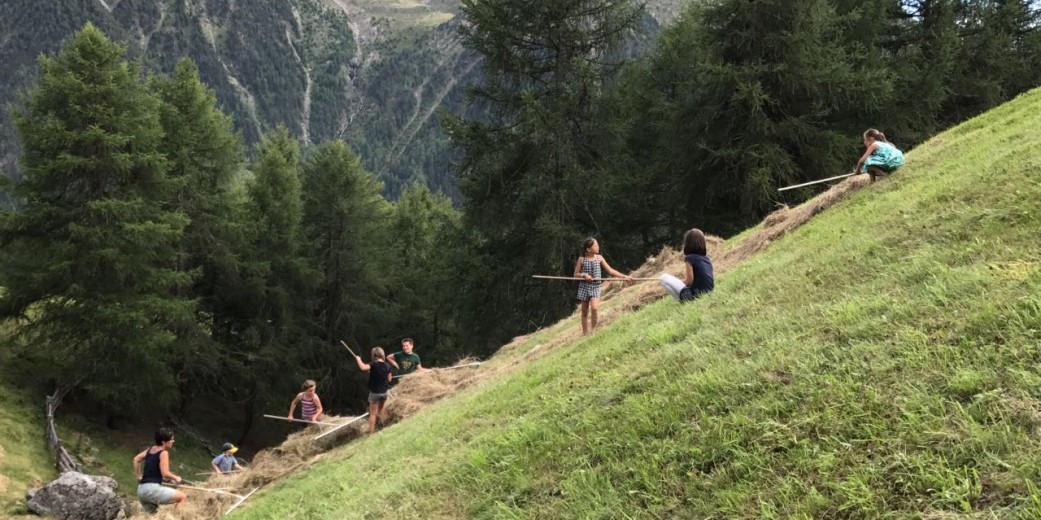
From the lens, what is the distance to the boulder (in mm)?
14570

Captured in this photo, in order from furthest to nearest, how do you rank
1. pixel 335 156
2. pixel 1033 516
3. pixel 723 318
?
pixel 335 156 < pixel 723 318 < pixel 1033 516

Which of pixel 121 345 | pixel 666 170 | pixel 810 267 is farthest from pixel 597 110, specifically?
pixel 121 345

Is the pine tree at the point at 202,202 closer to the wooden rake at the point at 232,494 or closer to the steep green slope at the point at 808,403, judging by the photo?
the wooden rake at the point at 232,494

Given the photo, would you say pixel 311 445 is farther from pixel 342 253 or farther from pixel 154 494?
pixel 342 253

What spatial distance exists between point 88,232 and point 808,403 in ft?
80.9

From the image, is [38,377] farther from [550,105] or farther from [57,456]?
[550,105]

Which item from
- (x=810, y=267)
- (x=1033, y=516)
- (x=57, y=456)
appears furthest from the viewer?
(x=57, y=456)

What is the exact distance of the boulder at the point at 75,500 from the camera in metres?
14.6

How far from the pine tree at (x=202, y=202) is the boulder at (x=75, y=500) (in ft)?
37.3

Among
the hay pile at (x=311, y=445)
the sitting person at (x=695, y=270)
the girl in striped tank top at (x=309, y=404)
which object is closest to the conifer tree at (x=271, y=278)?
the girl in striped tank top at (x=309, y=404)

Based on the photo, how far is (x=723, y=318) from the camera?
6.27 metres

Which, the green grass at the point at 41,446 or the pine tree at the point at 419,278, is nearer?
the green grass at the point at 41,446

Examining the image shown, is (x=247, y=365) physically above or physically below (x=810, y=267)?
below

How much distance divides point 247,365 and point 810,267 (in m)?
31.1
